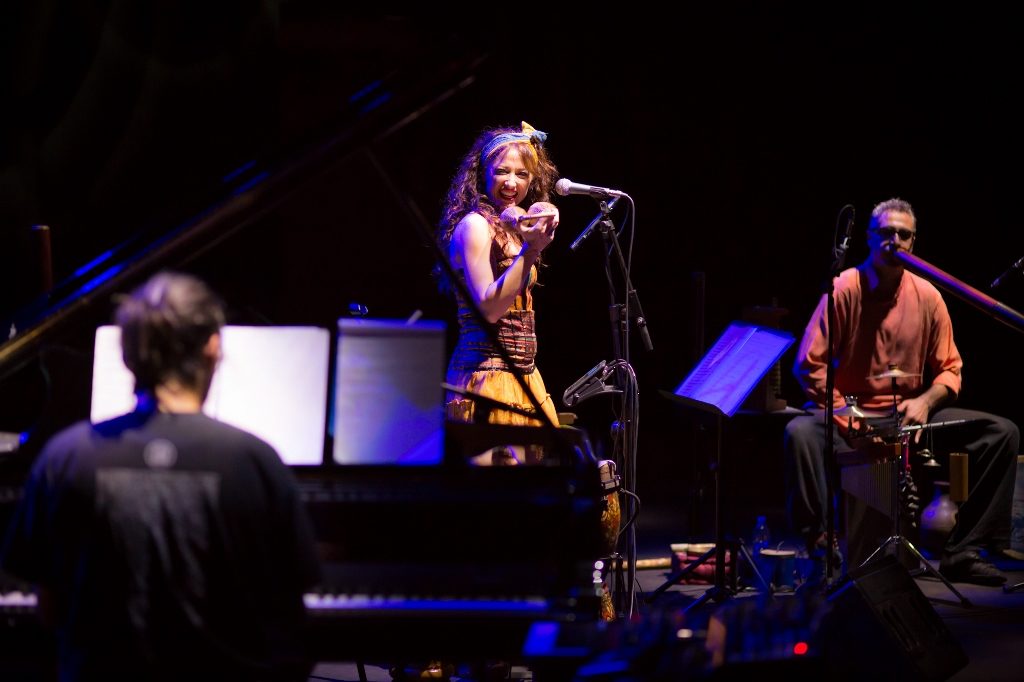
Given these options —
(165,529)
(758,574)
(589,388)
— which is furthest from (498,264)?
(758,574)

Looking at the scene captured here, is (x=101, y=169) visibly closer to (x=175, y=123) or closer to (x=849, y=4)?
(x=175, y=123)

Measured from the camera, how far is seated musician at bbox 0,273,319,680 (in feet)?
6.28

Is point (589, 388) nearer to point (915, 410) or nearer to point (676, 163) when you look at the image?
point (915, 410)

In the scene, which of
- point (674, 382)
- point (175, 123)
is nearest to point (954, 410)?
point (674, 382)

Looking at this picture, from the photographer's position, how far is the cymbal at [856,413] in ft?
15.8

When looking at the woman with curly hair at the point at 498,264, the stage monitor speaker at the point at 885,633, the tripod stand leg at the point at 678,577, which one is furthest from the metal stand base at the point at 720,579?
the woman with curly hair at the point at 498,264

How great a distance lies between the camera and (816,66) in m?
6.68

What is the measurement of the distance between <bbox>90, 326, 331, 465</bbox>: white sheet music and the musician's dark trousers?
305 cm

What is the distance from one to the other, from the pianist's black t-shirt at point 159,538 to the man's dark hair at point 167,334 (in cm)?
8

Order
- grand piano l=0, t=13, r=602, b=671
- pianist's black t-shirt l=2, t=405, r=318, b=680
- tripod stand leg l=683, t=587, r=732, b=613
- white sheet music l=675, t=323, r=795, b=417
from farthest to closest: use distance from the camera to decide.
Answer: tripod stand leg l=683, t=587, r=732, b=613
white sheet music l=675, t=323, r=795, b=417
grand piano l=0, t=13, r=602, b=671
pianist's black t-shirt l=2, t=405, r=318, b=680

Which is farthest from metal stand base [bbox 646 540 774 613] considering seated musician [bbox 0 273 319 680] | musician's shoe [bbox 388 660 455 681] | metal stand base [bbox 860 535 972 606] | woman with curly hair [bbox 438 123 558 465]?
seated musician [bbox 0 273 319 680]

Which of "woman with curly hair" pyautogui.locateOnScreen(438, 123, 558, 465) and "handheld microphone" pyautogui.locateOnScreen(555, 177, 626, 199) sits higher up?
"handheld microphone" pyautogui.locateOnScreen(555, 177, 626, 199)

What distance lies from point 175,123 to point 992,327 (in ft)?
16.7

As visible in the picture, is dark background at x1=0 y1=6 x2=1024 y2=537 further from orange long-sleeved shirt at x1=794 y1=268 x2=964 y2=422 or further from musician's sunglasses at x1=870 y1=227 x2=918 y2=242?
musician's sunglasses at x1=870 y1=227 x2=918 y2=242
